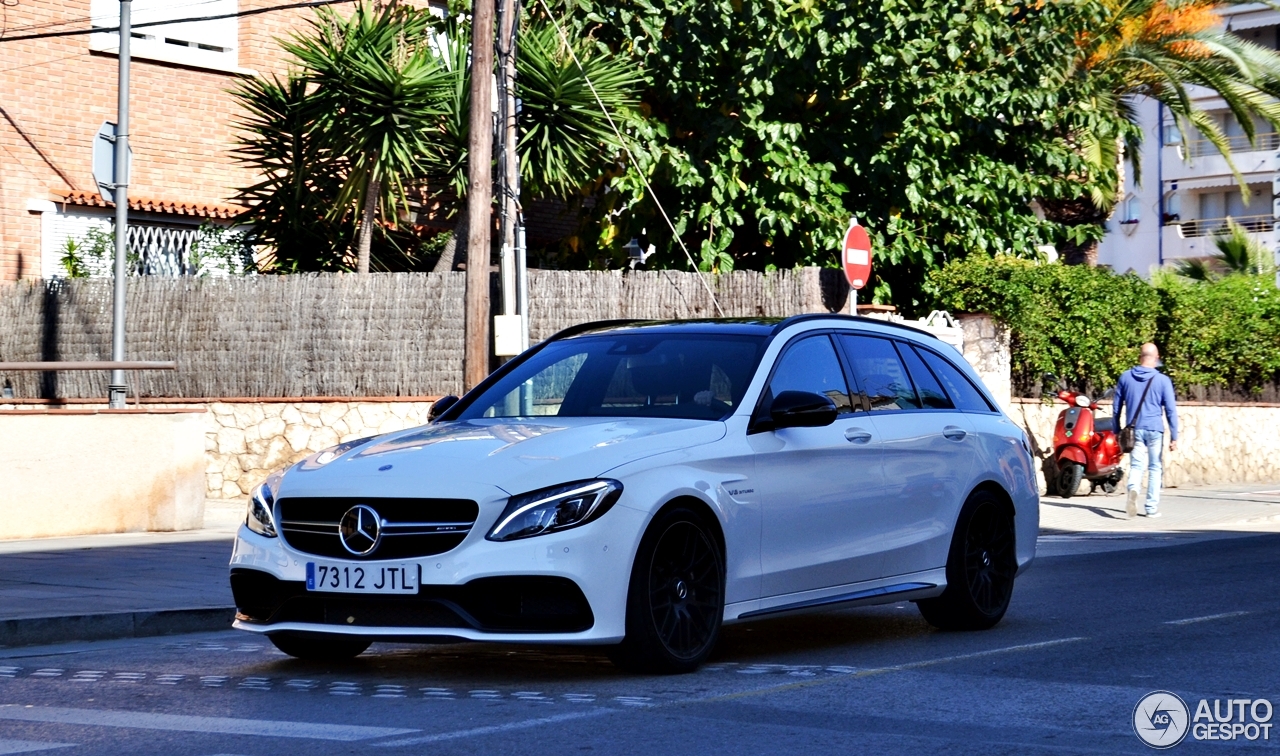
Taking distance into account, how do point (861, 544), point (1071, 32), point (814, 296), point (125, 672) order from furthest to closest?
1. point (1071, 32)
2. point (814, 296)
3. point (861, 544)
4. point (125, 672)

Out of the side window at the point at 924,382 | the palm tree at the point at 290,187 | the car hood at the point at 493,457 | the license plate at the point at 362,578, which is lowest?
the license plate at the point at 362,578

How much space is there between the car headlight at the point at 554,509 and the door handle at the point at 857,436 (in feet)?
6.03

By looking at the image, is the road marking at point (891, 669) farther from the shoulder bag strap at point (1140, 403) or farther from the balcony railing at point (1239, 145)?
the balcony railing at point (1239, 145)

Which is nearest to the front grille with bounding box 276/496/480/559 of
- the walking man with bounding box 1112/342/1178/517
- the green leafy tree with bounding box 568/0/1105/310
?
the walking man with bounding box 1112/342/1178/517

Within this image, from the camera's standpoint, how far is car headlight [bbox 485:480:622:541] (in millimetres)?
6973

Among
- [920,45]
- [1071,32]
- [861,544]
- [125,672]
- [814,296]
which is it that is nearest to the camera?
[125,672]

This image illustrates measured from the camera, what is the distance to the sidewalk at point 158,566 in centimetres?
937

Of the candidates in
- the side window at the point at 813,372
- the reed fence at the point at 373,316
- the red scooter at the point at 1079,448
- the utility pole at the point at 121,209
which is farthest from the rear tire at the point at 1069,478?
the side window at the point at 813,372

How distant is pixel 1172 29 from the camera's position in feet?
100

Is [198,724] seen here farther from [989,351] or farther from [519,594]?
[989,351]

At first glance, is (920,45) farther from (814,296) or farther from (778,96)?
(814,296)

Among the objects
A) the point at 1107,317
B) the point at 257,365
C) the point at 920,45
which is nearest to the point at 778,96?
the point at 920,45

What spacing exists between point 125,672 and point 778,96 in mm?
15042

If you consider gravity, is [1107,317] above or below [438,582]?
above
